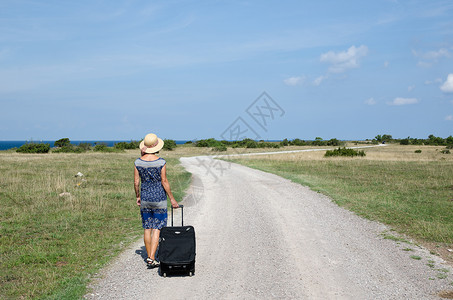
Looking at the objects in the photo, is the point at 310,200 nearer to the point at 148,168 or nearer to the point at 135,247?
the point at 135,247

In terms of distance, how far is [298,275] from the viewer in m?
5.53

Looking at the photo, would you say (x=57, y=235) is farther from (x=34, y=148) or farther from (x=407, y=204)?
(x=34, y=148)

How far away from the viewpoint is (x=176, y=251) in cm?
575

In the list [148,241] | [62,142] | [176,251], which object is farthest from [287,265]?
[62,142]

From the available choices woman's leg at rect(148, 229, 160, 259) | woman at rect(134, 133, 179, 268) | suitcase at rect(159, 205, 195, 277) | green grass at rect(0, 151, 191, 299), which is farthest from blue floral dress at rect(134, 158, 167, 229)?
green grass at rect(0, 151, 191, 299)

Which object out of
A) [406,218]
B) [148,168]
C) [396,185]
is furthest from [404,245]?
[396,185]

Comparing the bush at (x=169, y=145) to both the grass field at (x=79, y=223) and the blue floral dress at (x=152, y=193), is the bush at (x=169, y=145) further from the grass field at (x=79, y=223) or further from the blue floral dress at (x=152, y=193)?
the blue floral dress at (x=152, y=193)

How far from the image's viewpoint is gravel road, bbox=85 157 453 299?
4.95m

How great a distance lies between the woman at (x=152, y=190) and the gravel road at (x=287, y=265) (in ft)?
1.72

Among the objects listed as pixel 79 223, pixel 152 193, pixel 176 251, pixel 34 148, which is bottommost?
pixel 79 223

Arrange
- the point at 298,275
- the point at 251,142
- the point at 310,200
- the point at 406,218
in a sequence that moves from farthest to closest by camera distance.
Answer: the point at 251,142
the point at 310,200
the point at 406,218
the point at 298,275

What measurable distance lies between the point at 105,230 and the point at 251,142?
91.9 meters

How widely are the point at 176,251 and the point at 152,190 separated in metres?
1.08

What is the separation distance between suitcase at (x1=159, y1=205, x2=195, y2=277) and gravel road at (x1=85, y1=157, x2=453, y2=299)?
0.16 m
